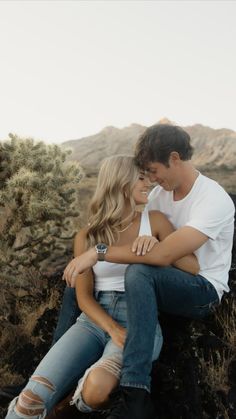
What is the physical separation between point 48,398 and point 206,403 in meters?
1.03

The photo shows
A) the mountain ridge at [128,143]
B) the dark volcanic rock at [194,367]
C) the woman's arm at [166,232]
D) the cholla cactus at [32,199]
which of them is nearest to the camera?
the dark volcanic rock at [194,367]

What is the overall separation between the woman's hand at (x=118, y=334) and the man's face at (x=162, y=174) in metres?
1.05

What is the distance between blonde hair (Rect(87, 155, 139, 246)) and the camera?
3760mm

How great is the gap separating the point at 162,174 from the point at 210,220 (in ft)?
1.77

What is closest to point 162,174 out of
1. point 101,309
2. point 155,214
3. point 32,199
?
point 155,214

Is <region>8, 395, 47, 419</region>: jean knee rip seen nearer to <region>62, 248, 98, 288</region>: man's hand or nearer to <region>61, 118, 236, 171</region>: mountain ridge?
<region>62, 248, 98, 288</region>: man's hand

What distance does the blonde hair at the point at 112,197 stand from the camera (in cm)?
376

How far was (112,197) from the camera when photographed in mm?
3795

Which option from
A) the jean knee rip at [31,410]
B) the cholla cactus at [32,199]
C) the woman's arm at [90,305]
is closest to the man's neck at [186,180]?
the woman's arm at [90,305]

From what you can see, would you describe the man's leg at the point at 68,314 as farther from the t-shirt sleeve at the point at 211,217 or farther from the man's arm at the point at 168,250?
the t-shirt sleeve at the point at 211,217

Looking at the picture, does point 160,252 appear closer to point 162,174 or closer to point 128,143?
point 162,174

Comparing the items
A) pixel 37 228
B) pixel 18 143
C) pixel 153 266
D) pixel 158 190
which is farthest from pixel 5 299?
pixel 153 266

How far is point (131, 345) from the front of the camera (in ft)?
10.3

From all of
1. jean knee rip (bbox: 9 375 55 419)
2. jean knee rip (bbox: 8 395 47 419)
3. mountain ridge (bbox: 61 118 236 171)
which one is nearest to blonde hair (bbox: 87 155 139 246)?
jean knee rip (bbox: 9 375 55 419)
